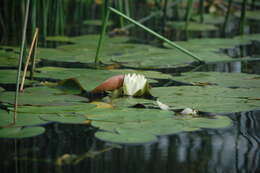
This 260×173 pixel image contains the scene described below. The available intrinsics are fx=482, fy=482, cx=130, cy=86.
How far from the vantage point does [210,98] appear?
1717 millimetres

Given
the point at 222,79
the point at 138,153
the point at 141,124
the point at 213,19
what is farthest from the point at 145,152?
the point at 213,19

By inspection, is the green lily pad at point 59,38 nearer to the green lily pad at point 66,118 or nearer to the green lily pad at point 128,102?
the green lily pad at point 128,102

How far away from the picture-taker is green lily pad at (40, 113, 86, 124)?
1.44 m

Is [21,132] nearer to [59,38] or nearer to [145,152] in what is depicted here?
[145,152]

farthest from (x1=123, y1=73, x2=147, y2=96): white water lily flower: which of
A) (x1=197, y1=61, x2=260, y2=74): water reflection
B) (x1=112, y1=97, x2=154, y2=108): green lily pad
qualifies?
(x1=197, y1=61, x2=260, y2=74): water reflection

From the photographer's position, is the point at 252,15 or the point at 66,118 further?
the point at 252,15

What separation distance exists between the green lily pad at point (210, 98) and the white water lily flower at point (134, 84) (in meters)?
0.06

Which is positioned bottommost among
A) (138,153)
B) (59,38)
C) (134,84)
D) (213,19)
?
(138,153)

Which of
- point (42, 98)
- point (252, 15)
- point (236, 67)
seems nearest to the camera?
point (42, 98)

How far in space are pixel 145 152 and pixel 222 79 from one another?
2.96 ft

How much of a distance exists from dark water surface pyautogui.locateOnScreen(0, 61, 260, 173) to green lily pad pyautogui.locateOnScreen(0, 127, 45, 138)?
0.07ft

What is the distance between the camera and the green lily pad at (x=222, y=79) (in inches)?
76.8

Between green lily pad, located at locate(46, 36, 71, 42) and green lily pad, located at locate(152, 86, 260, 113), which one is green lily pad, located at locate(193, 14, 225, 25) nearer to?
green lily pad, located at locate(46, 36, 71, 42)

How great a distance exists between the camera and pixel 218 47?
2.87 m
